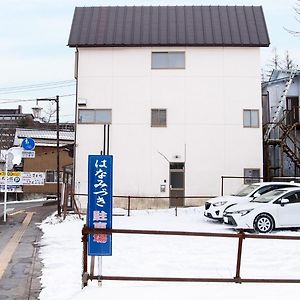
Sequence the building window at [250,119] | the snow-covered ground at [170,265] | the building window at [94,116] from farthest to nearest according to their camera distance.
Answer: the building window at [250,119]
the building window at [94,116]
the snow-covered ground at [170,265]

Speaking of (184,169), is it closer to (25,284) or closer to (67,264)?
(67,264)

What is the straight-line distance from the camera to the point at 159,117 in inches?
962

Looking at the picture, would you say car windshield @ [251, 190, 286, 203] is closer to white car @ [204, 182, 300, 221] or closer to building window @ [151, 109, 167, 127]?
white car @ [204, 182, 300, 221]

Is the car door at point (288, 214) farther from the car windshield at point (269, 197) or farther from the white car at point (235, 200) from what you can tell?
the white car at point (235, 200)

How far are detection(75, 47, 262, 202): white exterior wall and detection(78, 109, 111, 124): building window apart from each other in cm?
24

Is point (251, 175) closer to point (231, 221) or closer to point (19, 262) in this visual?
point (231, 221)

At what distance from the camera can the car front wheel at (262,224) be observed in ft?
47.3

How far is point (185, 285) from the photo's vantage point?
7121 mm

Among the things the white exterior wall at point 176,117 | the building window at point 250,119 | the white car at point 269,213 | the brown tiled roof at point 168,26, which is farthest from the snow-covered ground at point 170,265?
the brown tiled roof at point 168,26

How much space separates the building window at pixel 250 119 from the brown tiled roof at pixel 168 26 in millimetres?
3482

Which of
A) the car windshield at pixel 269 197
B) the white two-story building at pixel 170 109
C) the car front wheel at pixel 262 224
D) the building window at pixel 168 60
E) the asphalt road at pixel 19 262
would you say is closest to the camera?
the asphalt road at pixel 19 262

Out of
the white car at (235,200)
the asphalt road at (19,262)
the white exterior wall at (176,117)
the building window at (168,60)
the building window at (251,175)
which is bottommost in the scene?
the asphalt road at (19,262)

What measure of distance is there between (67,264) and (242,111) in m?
16.7

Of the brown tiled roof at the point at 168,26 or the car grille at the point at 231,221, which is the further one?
the brown tiled roof at the point at 168,26
